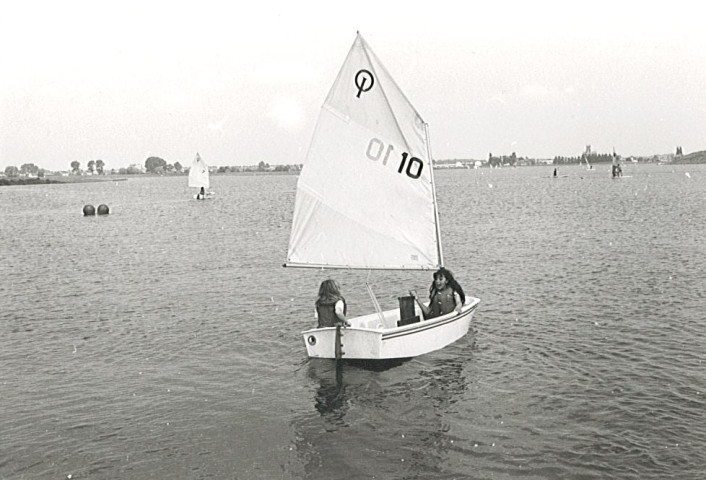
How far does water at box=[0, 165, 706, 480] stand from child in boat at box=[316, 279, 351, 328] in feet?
5.13

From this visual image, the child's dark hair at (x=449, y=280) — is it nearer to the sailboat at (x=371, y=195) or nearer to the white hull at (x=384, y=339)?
the sailboat at (x=371, y=195)

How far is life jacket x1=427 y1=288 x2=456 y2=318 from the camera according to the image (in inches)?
796

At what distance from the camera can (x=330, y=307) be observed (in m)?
18.3

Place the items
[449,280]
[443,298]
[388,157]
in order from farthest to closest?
[443,298] → [449,280] → [388,157]

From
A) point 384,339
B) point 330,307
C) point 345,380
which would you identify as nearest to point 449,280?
point 384,339

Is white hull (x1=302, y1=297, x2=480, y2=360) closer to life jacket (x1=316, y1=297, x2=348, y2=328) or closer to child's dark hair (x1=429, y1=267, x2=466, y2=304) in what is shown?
life jacket (x1=316, y1=297, x2=348, y2=328)

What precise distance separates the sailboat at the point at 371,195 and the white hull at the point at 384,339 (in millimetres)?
45

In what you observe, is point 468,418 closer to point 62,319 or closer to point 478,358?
point 478,358

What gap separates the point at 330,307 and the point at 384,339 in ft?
5.93

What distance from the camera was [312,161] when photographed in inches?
778

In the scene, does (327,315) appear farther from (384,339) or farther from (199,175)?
(199,175)

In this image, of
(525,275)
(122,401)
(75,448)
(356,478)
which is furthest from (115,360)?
(525,275)

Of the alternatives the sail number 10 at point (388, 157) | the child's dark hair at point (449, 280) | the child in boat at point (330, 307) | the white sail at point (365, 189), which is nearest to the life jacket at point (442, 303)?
the child's dark hair at point (449, 280)

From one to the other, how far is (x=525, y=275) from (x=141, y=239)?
33.9m
